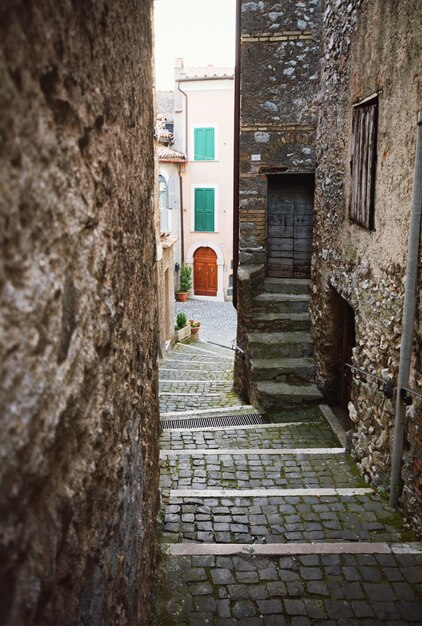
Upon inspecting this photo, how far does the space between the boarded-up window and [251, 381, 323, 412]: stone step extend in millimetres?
2784

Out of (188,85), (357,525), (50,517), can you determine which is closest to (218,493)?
(357,525)

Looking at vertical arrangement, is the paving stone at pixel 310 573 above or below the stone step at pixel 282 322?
below

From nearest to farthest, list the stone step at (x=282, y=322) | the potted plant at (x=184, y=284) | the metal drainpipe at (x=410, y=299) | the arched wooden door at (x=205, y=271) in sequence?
the metal drainpipe at (x=410, y=299), the stone step at (x=282, y=322), the potted plant at (x=184, y=284), the arched wooden door at (x=205, y=271)

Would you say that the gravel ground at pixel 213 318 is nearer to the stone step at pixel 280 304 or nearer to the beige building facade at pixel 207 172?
the beige building facade at pixel 207 172

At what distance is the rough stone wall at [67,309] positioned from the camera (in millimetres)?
1062

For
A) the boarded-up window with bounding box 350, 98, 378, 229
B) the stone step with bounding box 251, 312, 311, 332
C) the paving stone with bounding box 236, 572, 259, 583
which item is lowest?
the paving stone with bounding box 236, 572, 259, 583

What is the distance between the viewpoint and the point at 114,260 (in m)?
2.11

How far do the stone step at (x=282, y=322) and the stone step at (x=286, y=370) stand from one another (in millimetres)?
692

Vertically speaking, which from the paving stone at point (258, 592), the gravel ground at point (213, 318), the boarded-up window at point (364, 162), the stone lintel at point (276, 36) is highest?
the stone lintel at point (276, 36)

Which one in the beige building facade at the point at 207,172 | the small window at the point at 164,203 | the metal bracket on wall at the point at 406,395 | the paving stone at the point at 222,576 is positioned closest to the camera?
the paving stone at the point at 222,576

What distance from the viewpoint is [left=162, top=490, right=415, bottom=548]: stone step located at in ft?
14.0

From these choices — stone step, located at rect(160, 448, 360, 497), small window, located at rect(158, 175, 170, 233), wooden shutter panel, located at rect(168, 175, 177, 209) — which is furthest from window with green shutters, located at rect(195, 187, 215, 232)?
stone step, located at rect(160, 448, 360, 497)

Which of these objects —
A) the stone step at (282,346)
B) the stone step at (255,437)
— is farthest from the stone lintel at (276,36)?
the stone step at (255,437)

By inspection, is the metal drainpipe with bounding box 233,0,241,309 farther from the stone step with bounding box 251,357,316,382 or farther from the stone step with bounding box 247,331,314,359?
the stone step with bounding box 251,357,316,382
